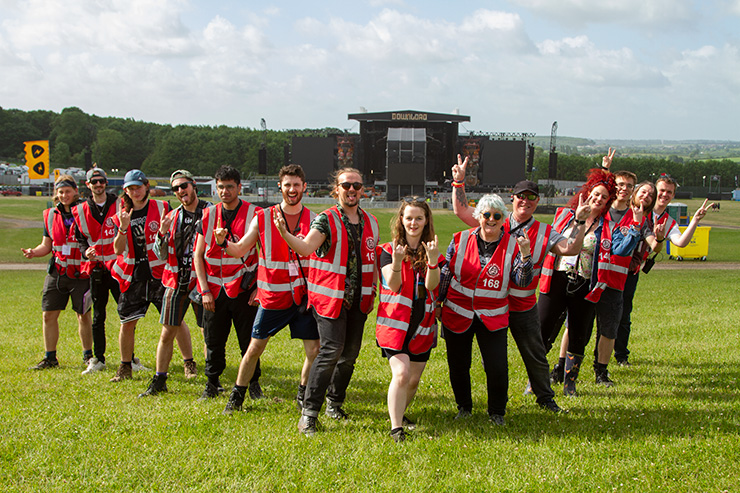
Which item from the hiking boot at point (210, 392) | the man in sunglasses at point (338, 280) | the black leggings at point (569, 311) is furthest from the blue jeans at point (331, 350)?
the black leggings at point (569, 311)

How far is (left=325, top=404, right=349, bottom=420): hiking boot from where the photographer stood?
4.93 m

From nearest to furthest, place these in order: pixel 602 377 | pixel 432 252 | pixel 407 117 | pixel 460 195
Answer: pixel 432 252
pixel 460 195
pixel 602 377
pixel 407 117

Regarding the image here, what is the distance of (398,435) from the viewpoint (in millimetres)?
4352

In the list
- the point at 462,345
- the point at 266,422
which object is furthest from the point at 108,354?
the point at 462,345

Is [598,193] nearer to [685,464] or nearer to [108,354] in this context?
[685,464]

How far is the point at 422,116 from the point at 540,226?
67.1 m

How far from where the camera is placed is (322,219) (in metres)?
4.56

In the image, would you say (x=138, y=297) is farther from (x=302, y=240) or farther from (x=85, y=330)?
(x=302, y=240)

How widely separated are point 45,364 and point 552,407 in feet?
18.2

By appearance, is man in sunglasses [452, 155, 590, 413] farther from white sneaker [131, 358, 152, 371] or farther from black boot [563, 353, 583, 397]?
white sneaker [131, 358, 152, 371]

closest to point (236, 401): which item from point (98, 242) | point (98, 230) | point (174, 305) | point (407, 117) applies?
point (174, 305)

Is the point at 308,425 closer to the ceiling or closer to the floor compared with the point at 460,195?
closer to the floor

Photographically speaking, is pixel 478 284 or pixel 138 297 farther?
pixel 138 297

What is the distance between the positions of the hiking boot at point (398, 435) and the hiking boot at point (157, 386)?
252cm
